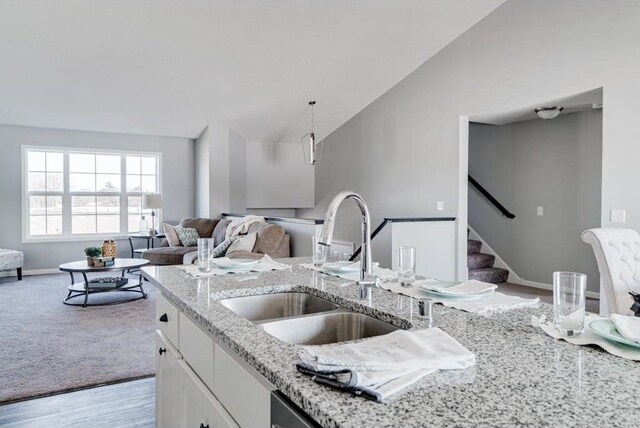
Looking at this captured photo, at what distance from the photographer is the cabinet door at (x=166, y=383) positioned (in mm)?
1627

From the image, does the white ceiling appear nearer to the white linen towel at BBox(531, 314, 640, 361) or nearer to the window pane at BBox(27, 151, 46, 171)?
the window pane at BBox(27, 151, 46, 171)

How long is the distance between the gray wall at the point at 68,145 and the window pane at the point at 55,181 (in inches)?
16.2

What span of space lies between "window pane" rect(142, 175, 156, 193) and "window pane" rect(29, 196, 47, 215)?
4.89 feet

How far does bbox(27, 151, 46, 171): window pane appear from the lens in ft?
22.9

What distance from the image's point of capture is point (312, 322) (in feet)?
4.71

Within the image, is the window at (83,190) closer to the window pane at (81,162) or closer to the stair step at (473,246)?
the window pane at (81,162)

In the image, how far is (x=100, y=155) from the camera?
7441mm

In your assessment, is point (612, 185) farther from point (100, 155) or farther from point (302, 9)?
point (100, 155)

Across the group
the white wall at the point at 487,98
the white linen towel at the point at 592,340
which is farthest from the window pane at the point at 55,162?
the white linen towel at the point at 592,340

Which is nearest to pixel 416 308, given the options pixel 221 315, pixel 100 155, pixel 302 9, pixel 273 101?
pixel 221 315

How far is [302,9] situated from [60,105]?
365 cm

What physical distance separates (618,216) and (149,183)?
6814 mm

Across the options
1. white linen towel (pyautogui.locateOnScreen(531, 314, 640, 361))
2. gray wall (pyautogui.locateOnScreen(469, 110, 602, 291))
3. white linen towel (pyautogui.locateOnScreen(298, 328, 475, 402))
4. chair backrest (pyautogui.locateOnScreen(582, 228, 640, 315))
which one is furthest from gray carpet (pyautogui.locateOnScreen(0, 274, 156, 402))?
gray wall (pyautogui.locateOnScreen(469, 110, 602, 291))

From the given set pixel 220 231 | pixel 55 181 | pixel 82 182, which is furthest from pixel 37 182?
pixel 220 231
